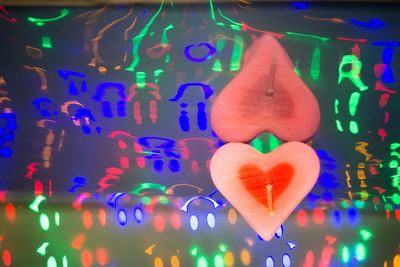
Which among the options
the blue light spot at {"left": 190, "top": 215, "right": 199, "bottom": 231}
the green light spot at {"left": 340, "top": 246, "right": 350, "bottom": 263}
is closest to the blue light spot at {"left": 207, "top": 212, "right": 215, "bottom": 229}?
the blue light spot at {"left": 190, "top": 215, "right": 199, "bottom": 231}

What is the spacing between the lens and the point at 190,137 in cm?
81

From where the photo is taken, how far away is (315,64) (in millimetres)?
760

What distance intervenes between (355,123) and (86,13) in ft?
2.18

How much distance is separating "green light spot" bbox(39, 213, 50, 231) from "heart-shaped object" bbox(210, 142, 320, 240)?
453 mm

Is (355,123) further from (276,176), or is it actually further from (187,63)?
(187,63)

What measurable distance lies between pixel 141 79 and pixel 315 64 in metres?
0.40

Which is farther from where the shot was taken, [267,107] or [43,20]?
[43,20]

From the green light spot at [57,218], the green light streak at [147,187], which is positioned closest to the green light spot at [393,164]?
the green light streak at [147,187]

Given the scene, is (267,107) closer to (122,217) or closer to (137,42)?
(137,42)

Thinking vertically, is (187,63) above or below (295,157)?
above

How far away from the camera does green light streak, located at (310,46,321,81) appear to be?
2.48ft

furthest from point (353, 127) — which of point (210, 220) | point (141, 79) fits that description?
point (141, 79)

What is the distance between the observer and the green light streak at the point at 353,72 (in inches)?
29.6

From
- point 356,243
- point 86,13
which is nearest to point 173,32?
point 86,13
